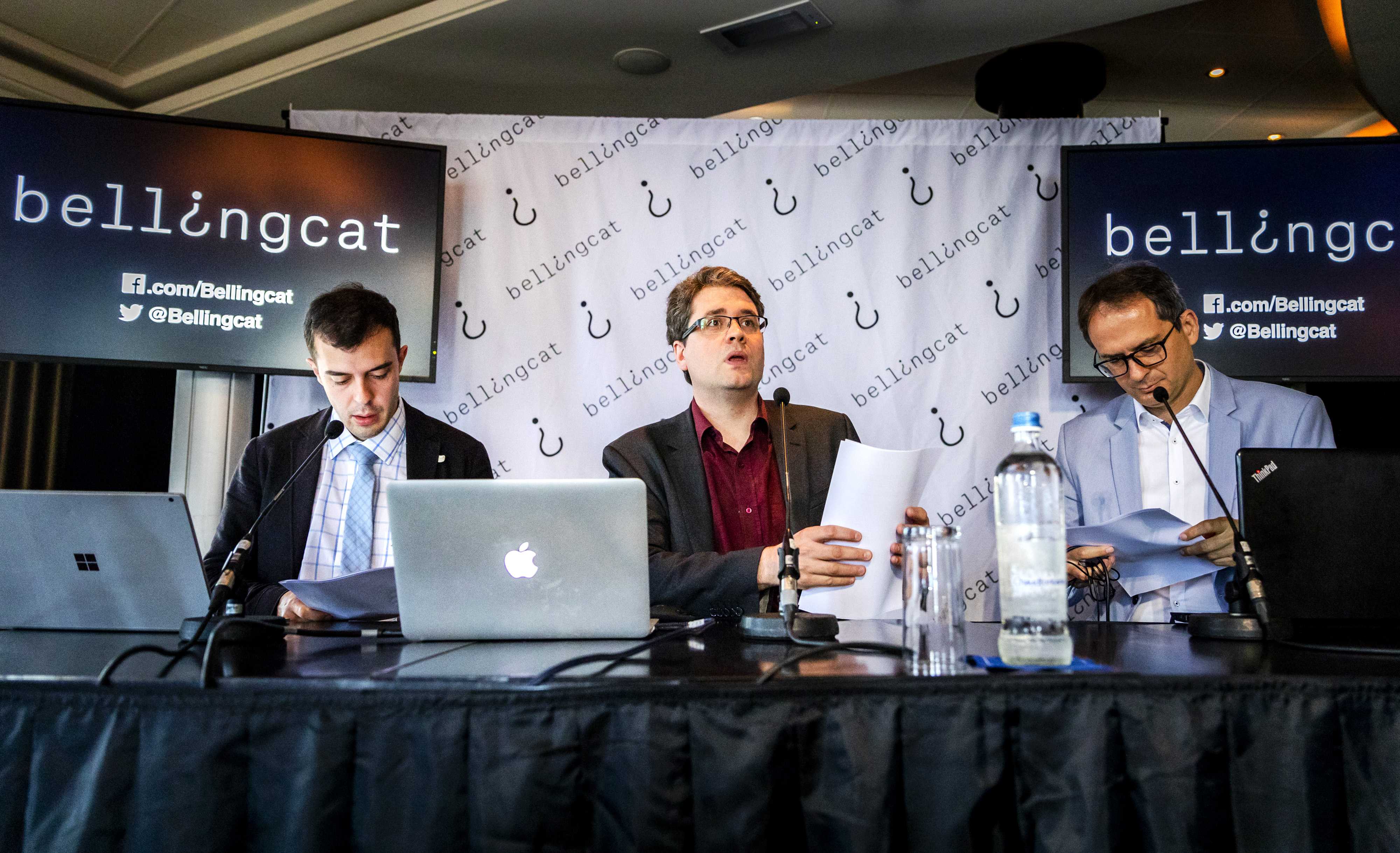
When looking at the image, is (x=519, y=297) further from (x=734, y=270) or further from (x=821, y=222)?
(x=821, y=222)

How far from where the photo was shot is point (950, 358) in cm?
282

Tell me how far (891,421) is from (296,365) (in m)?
1.75

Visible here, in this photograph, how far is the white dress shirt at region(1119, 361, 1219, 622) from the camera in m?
2.19

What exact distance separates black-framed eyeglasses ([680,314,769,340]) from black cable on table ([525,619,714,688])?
3.12 ft

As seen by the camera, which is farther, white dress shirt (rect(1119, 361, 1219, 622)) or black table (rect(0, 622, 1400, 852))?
white dress shirt (rect(1119, 361, 1219, 622))

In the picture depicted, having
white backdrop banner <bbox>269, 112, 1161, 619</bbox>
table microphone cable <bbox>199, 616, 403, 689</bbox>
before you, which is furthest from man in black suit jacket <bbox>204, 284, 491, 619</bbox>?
table microphone cable <bbox>199, 616, 403, 689</bbox>

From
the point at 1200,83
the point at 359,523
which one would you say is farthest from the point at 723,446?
the point at 1200,83

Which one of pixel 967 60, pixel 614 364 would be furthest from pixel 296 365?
pixel 967 60

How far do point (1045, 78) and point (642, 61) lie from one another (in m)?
1.67

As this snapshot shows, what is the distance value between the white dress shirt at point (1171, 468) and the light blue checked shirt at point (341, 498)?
1804mm

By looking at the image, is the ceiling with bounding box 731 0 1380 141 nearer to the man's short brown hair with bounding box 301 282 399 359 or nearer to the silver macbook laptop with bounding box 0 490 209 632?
the man's short brown hair with bounding box 301 282 399 359

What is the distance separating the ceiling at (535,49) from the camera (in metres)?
2.78

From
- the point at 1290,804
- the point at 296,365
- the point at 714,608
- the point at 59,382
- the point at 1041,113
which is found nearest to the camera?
the point at 1290,804

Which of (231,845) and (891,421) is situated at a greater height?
(891,421)
